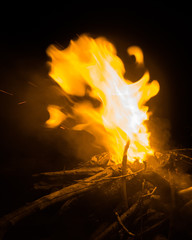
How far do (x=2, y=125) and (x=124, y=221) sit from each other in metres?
4.23

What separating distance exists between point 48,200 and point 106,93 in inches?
108

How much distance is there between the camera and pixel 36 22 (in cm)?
579

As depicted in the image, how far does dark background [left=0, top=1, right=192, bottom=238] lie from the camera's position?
15.9 ft

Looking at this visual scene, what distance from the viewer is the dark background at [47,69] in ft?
15.9

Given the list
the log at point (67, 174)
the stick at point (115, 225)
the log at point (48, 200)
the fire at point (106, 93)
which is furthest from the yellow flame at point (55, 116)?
the stick at point (115, 225)

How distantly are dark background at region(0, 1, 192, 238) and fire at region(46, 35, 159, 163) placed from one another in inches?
33.7

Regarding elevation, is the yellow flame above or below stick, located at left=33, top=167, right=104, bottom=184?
above

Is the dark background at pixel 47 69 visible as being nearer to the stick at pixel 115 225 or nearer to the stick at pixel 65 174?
the stick at pixel 65 174

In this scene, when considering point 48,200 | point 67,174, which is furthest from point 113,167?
point 48,200

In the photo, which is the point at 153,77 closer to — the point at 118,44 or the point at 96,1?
the point at 118,44

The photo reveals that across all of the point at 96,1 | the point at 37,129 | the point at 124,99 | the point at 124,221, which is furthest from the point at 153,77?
the point at 124,221

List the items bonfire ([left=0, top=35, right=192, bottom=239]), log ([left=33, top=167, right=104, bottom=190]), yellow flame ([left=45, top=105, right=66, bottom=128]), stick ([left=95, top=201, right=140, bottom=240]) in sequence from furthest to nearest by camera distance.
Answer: yellow flame ([left=45, top=105, right=66, bottom=128]) < log ([left=33, top=167, right=104, bottom=190]) < bonfire ([left=0, top=35, right=192, bottom=239]) < stick ([left=95, top=201, right=140, bottom=240])

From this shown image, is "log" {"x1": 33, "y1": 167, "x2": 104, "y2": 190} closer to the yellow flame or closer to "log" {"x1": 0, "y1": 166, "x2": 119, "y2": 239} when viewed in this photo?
"log" {"x1": 0, "y1": 166, "x2": 119, "y2": 239}

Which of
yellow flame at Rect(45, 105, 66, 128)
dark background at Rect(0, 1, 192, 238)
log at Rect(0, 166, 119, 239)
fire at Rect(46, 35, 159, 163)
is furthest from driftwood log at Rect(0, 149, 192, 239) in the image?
yellow flame at Rect(45, 105, 66, 128)
